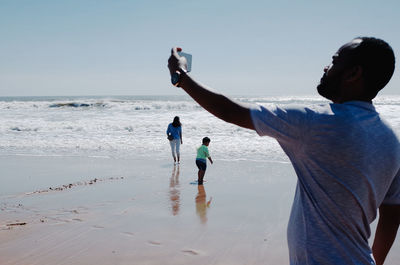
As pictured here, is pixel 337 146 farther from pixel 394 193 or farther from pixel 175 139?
pixel 175 139

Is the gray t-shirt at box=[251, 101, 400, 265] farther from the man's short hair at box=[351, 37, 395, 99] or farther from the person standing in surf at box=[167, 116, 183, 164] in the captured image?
the person standing in surf at box=[167, 116, 183, 164]

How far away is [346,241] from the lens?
146cm

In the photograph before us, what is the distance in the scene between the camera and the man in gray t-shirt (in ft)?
4.55

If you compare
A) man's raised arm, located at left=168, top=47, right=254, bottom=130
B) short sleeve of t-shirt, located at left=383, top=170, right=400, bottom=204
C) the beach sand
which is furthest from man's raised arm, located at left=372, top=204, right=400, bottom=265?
the beach sand

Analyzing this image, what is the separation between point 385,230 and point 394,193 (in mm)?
255

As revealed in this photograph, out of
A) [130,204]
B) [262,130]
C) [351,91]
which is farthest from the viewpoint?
[130,204]

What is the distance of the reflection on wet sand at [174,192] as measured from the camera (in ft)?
22.8

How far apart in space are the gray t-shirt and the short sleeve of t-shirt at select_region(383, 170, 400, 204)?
10 centimetres

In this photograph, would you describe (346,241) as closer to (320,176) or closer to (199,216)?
(320,176)

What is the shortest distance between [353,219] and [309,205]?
170mm

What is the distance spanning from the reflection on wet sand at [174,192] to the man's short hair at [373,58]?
543 cm

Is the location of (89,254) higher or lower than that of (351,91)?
lower

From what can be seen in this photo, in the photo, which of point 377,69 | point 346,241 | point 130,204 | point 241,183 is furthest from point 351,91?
point 241,183

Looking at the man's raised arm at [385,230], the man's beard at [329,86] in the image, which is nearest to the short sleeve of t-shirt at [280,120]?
the man's beard at [329,86]
